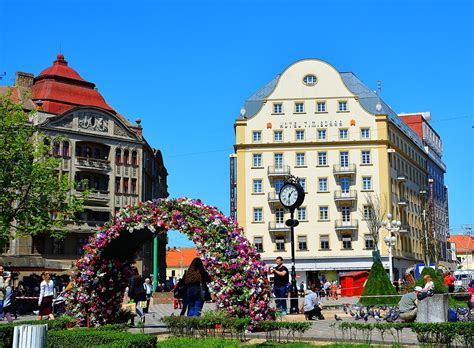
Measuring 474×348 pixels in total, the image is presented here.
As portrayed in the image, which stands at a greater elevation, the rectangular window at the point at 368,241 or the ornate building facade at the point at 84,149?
the ornate building facade at the point at 84,149

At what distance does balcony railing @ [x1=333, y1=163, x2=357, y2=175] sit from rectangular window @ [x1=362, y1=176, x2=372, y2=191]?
46.8 inches

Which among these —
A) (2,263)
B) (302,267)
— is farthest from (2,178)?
(302,267)

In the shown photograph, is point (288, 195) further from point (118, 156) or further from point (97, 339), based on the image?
point (118, 156)

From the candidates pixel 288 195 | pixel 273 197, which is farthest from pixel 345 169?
pixel 288 195

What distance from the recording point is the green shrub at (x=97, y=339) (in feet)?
33.8

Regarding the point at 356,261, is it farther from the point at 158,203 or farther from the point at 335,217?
the point at 158,203

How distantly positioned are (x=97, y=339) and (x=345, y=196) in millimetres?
52712

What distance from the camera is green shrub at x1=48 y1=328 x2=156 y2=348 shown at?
1030cm

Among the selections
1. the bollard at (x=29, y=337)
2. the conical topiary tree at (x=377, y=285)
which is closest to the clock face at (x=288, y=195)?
the conical topiary tree at (x=377, y=285)

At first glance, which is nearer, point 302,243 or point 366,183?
point 302,243

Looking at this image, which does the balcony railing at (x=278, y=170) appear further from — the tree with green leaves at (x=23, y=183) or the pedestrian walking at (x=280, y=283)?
the pedestrian walking at (x=280, y=283)

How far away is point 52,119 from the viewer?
55.5m

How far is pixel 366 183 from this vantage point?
63.3m

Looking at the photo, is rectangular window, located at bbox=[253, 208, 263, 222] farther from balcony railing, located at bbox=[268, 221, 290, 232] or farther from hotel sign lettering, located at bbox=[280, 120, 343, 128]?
hotel sign lettering, located at bbox=[280, 120, 343, 128]
